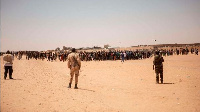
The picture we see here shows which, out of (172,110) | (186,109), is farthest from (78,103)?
(186,109)

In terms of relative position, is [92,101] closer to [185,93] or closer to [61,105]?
[61,105]

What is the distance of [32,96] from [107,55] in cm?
3526

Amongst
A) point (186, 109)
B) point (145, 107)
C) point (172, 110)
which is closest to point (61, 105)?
point (145, 107)

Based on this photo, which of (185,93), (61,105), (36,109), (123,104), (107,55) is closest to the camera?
(36,109)

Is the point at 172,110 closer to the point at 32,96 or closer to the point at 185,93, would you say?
the point at 185,93

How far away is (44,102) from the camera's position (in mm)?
6758

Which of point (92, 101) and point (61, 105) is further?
point (92, 101)

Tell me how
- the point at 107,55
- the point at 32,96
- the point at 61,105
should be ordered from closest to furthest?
the point at 61,105, the point at 32,96, the point at 107,55

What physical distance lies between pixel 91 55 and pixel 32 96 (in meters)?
35.4

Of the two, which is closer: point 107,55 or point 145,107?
point 145,107

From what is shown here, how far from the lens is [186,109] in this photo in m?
6.36

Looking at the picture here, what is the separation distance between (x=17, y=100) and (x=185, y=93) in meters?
6.41

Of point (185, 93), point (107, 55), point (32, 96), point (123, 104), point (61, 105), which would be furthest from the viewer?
point (107, 55)

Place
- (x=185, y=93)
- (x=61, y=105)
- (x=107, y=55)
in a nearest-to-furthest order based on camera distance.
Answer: (x=61, y=105)
(x=185, y=93)
(x=107, y=55)
